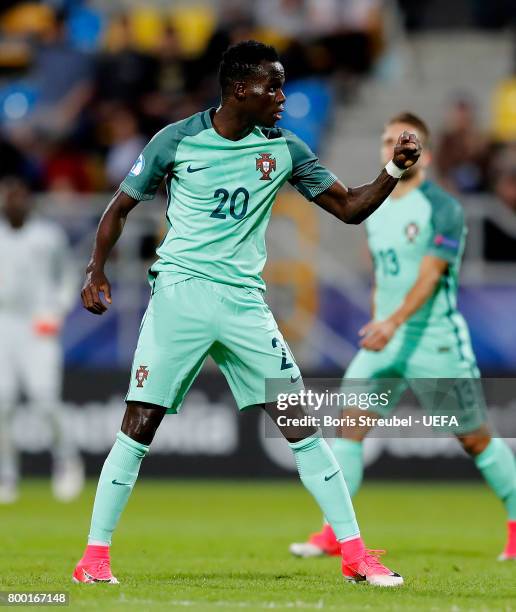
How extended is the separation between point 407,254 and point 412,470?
21.2ft

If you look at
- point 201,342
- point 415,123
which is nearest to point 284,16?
point 415,123

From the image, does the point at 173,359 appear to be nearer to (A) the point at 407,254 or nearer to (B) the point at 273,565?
(B) the point at 273,565

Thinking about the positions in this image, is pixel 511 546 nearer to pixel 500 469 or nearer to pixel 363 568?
pixel 500 469

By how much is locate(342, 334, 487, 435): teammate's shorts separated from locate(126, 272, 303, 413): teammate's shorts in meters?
1.94

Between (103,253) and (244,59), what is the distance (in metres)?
1.16

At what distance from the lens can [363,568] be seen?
686cm

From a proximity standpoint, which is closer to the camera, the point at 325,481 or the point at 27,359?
the point at 325,481

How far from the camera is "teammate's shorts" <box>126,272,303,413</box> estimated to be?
679cm

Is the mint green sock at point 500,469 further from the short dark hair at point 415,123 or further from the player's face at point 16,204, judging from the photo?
the player's face at point 16,204

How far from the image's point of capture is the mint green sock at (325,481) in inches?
271

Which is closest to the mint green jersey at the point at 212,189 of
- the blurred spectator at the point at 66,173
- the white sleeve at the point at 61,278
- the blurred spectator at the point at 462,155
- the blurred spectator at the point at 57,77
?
the white sleeve at the point at 61,278

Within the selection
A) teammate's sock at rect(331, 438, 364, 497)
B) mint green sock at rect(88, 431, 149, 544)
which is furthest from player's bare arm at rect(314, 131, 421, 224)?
teammate's sock at rect(331, 438, 364, 497)

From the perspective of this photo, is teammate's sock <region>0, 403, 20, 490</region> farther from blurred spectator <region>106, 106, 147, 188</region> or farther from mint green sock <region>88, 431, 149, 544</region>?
mint green sock <region>88, 431, 149, 544</region>

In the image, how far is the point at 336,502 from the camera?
22.6 feet
